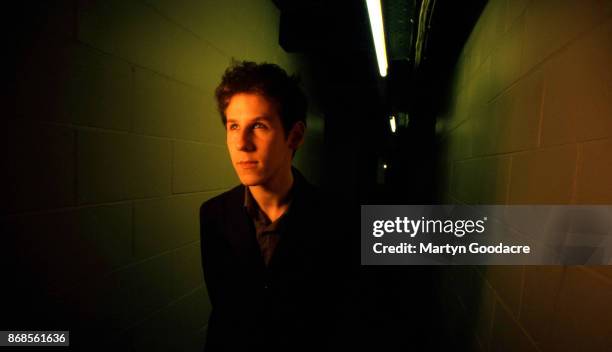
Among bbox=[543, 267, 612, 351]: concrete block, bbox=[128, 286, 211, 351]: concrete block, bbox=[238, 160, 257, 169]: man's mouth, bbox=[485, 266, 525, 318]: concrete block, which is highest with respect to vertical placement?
bbox=[238, 160, 257, 169]: man's mouth

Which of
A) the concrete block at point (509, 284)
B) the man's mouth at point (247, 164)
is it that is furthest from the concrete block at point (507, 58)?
the man's mouth at point (247, 164)

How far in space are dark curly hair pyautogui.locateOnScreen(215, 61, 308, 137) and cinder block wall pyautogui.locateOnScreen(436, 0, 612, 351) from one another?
925 mm

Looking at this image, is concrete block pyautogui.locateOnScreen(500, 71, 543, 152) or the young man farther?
the young man

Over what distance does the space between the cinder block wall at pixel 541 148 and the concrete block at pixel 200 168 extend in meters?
1.44

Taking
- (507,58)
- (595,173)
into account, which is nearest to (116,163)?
(595,173)

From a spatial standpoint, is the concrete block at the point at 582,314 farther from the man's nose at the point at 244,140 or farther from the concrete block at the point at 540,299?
the man's nose at the point at 244,140

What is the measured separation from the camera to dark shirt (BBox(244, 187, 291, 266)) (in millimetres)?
1368

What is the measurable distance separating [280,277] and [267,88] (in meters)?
0.78

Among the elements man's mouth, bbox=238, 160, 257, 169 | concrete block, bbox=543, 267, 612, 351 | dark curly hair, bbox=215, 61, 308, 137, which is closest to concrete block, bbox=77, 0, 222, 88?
dark curly hair, bbox=215, 61, 308, 137

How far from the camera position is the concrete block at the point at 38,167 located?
0.82 m

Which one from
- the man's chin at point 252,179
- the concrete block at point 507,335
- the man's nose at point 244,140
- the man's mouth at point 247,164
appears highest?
the man's nose at point 244,140

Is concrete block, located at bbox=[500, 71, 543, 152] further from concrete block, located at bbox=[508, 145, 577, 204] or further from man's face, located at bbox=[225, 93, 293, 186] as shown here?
man's face, located at bbox=[225, 93, 293, 186]

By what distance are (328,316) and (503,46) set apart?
4.98 feet

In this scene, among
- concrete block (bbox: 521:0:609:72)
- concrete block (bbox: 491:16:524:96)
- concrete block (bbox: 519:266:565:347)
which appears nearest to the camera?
concrete block (bbox: 521:0:609:72)
